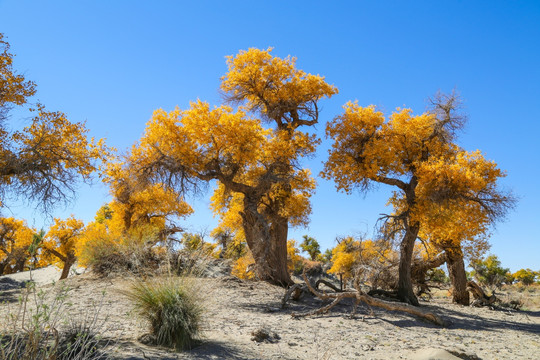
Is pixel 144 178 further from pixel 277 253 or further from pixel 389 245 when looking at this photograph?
pixel 389 245

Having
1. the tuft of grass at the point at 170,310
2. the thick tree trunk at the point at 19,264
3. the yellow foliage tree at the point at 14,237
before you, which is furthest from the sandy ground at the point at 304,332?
the thick tree trunk at the point at 19,264

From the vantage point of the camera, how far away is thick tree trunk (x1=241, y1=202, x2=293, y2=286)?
15.3m

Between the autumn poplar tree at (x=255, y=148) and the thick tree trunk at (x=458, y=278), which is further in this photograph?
the thick tree trunk at (x=458, y=278)

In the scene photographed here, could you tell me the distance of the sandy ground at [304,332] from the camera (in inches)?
251

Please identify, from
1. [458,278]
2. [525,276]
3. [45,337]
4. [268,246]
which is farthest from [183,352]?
[525,276]

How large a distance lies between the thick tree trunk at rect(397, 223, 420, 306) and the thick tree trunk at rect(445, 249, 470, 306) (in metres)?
3.73

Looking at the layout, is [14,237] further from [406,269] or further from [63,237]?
[406,269]

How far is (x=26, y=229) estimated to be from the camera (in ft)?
123

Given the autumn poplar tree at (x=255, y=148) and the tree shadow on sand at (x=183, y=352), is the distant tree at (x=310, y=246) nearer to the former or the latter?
the autumn poplar tree at (x=255, y=148)

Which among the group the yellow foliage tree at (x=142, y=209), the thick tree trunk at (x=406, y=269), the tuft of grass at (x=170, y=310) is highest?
the yellow foliage tree at (x=142, y=209)

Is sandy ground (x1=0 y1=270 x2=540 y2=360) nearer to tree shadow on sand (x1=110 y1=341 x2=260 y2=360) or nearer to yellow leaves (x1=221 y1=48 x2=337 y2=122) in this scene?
tree shadow on sand (x1=110 y1=341 x2=260 y2=360)

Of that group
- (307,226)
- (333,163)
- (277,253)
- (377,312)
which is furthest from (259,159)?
(377,312)

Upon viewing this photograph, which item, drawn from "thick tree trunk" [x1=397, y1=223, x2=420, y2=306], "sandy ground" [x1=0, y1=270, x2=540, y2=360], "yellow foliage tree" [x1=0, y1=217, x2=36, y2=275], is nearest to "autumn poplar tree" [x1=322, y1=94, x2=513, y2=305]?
"thick tree trunk" [x1=397, y1=223, x2=420, y2=306]

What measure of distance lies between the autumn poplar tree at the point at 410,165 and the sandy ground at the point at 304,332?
370cm
